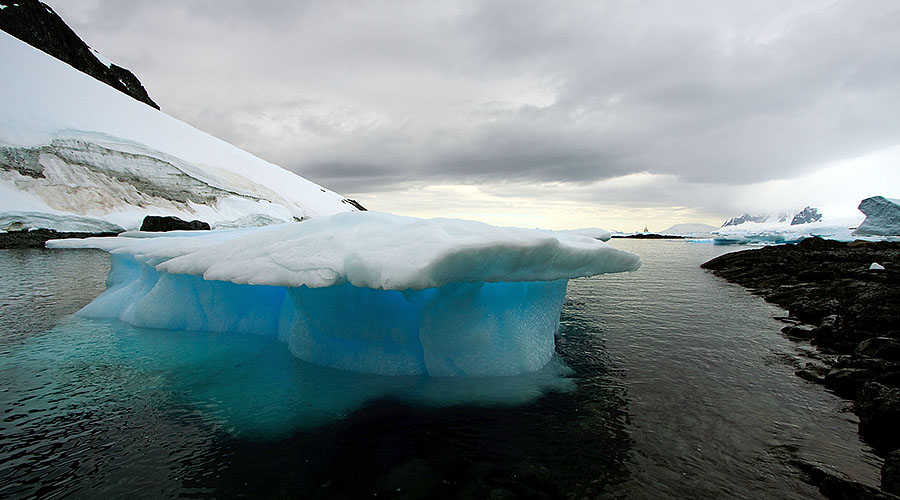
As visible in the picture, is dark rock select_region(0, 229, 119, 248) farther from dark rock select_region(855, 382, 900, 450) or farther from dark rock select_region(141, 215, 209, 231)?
dark rock select_region(855, 382, 900, 450)

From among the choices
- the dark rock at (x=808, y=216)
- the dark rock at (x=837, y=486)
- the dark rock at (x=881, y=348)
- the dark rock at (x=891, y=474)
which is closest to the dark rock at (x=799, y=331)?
the dark rock at (x=881, y=348)

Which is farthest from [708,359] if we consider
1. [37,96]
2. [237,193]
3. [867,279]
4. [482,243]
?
[37,96]

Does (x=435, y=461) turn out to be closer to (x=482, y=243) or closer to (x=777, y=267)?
(x=482, y=243)

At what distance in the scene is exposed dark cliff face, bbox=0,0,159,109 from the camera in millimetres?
43406

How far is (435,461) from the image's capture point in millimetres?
3266

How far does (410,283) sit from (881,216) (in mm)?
45759

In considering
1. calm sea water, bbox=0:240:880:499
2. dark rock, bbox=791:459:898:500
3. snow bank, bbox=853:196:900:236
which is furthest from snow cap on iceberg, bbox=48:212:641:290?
snow bank, bbox=853:196:900:236

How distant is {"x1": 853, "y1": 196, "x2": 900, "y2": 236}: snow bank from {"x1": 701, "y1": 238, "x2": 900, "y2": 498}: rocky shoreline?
24435 mm

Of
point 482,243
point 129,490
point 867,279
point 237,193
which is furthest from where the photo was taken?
point 237,193

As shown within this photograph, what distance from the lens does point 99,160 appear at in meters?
25.7

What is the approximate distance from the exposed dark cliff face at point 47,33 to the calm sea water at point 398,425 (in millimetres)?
59956

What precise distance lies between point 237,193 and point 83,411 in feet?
116

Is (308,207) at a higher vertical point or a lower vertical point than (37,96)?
lower

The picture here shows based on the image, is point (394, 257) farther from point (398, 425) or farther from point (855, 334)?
point (855, 334)
